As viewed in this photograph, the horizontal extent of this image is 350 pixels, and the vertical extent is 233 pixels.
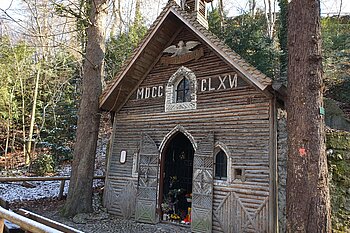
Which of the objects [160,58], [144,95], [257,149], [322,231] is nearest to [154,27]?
[160,58]

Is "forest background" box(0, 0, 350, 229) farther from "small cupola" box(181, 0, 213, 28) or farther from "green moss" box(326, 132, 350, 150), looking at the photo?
"green moss" box(326, 132, 350, 150)

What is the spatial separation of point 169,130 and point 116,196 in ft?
9.92

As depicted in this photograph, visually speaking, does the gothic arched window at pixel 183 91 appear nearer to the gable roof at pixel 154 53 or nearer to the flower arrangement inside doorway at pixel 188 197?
the gable roof at pixel 154 53

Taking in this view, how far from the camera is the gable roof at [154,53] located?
810 centimetres

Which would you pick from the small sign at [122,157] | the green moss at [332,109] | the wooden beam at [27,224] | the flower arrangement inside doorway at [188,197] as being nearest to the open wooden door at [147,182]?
the small sign at [122,157]

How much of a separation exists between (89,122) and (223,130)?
4.55 metres

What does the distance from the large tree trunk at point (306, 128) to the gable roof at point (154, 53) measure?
8.43 feet

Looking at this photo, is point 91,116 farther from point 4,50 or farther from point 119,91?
point 4,50

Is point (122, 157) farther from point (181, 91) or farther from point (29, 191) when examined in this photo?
point (29, 191)

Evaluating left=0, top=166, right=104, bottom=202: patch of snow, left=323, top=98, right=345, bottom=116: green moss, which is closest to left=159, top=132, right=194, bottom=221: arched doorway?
left=0, top=166, right=104, bottom=202: patch of snow

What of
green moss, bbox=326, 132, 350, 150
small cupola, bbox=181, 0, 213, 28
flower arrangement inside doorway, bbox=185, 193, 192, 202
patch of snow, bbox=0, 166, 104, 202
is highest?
small cupola, bbox=181, 0, 213, 28

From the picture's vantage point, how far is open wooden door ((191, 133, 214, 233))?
7.87 m

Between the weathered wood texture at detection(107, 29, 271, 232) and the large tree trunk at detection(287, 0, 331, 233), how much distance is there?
2563mm

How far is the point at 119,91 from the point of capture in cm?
1005
